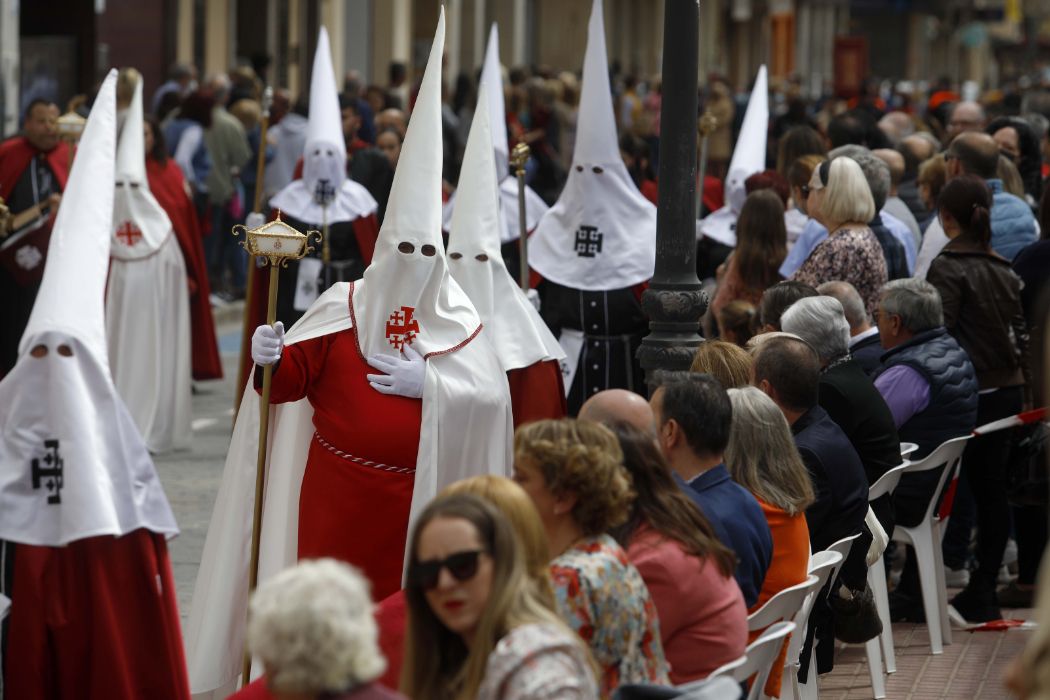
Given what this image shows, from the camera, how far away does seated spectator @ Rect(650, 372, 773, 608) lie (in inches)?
202

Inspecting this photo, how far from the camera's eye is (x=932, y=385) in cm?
762

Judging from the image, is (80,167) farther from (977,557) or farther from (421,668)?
(977,557)

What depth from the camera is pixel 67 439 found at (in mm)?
4727

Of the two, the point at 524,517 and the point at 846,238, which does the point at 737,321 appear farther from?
the point at 524,517

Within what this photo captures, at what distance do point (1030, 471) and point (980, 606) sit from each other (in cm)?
75

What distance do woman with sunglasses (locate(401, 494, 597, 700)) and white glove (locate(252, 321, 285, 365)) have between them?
89.6 inches

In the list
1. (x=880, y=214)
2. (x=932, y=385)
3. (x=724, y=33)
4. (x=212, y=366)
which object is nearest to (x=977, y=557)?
(x=932, y=385)

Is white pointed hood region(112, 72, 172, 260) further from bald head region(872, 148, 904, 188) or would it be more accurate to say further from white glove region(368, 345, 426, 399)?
white glove region(368, 345, 426, 399)

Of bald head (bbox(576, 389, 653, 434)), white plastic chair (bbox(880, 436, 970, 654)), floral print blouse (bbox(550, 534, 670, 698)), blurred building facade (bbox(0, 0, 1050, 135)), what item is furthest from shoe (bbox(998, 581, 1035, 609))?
blurred building facade (bbox(0, 0, 1050, 135))

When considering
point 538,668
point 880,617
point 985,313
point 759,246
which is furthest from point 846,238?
point 538,668

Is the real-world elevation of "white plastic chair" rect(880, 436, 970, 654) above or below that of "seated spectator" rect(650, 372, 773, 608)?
below

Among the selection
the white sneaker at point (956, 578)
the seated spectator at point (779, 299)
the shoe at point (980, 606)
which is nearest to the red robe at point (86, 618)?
the seated spectator at point (779, 299)

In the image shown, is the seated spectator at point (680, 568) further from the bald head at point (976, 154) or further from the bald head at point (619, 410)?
the bald head at point (976, 154)

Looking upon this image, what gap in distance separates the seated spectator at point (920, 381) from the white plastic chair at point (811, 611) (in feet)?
4.22
